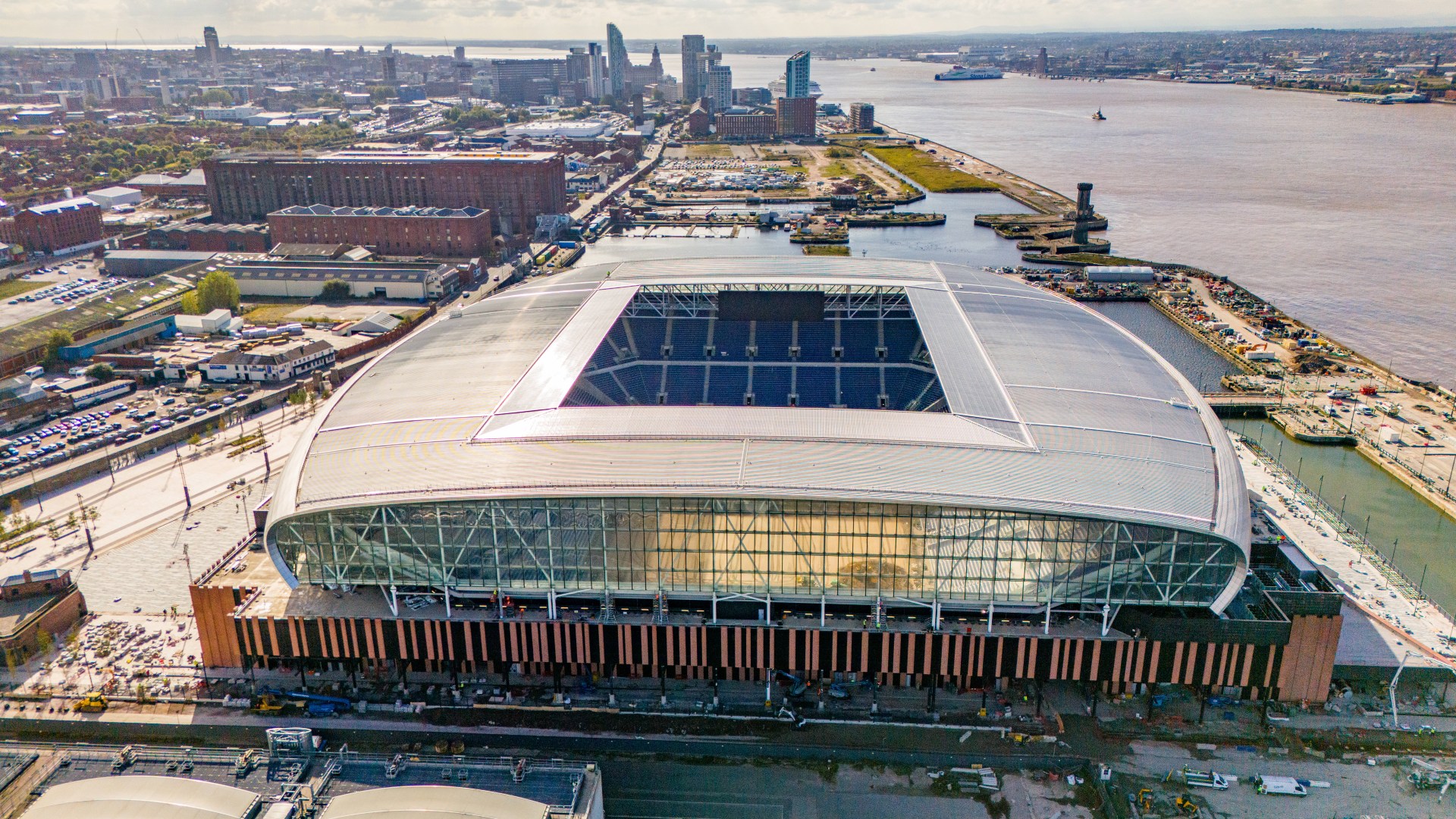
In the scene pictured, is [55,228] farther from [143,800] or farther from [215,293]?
[143,800]

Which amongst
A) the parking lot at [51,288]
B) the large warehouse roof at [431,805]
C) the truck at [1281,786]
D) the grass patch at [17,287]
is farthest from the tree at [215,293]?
the truck at [1281,786]

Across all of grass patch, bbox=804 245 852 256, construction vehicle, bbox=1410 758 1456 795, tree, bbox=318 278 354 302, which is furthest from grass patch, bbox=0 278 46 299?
construction vehicle, bbox=1410 758 1456 795

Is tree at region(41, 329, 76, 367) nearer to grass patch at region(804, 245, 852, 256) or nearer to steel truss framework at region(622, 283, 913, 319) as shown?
steel truss framework at region(622, 283, 913, 319)

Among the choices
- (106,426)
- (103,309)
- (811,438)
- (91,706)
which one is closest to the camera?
(91,706)

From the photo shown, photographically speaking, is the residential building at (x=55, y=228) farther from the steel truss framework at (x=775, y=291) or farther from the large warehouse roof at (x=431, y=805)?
the large warehouse roof at (x=431, y=805)

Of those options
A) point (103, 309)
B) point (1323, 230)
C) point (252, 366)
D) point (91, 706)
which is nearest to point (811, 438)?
point (91, 706)

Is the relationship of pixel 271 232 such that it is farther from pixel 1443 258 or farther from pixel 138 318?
pixel 1443 258

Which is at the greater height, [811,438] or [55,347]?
[811,438]
